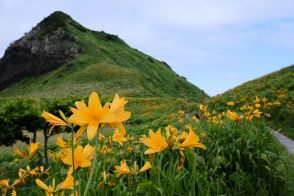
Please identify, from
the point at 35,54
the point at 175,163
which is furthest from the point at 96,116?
the point at 35,54

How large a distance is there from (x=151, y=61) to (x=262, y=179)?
240 ft

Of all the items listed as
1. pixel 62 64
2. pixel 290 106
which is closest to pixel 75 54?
pixel 62 64

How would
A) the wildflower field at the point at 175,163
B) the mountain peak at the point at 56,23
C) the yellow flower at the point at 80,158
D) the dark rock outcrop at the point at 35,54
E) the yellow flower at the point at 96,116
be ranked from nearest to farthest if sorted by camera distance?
1. the yellow flower at the point at 96,116
2. the yellow flower at the point at 80,158
3. the wildflower field at the point at 175,163
4. the dark rock outcrop at the point at 35,54
5. the mountain peak at the point at 56,23

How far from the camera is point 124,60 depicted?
235ft

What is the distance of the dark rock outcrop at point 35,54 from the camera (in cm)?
7094

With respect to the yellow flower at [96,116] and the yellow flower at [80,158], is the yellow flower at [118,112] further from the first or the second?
the yellow flower at [80,158]

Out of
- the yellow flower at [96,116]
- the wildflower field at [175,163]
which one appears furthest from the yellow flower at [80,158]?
the yellow flower at [96,116]

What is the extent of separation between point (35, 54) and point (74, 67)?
14.8 meters

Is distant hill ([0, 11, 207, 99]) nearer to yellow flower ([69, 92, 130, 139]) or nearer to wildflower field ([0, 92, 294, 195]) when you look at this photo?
wildflower field ([0, 92, 294, 195])

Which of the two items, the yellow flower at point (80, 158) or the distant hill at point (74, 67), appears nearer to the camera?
the yellow flower at point (80, 158)

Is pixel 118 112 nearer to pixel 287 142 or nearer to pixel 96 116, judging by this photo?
pixel 96 116

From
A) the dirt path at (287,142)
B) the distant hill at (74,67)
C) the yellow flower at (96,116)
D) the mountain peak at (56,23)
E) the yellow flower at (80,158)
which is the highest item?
the mountain peak at (56,23)

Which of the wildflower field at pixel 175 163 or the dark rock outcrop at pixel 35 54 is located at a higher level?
the dark rock outcrop at pixel 35 54

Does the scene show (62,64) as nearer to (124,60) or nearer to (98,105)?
(124,60)
